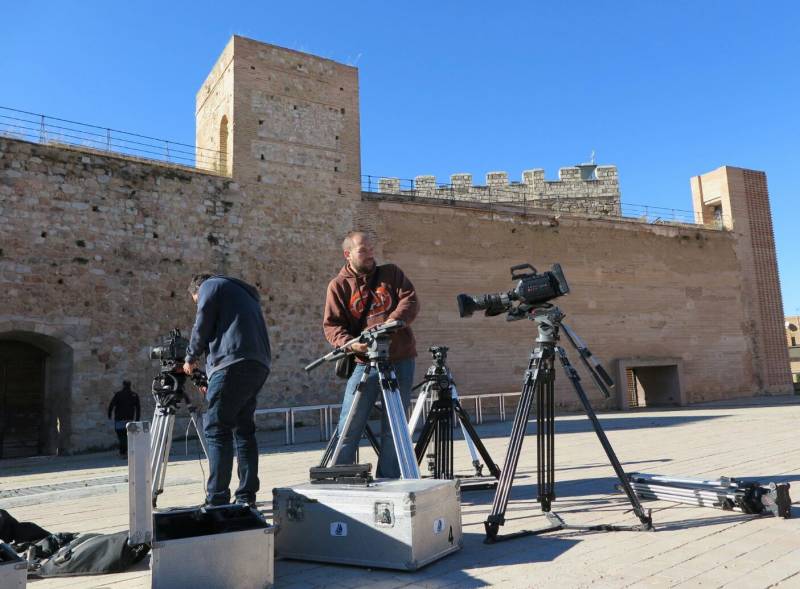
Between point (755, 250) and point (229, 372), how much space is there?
2314 centimetres

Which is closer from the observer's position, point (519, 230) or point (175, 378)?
point (175, 378)

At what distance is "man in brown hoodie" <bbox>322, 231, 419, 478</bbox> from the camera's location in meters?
3.86

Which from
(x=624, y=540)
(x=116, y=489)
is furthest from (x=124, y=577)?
(x=116, y=489)

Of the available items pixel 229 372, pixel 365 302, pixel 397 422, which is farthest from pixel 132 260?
pixel 397 422

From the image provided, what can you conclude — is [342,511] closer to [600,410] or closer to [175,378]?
[175,378]

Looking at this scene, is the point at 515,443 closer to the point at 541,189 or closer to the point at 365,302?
the point at 365,302

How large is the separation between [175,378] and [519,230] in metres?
14.8

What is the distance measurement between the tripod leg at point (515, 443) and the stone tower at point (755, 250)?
20860 mm

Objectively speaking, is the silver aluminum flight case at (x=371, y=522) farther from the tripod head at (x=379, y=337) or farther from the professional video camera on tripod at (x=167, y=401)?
the professional video camera on tripod at (x=167, y=401)

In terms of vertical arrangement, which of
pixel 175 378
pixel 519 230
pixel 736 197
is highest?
pixel 736 197

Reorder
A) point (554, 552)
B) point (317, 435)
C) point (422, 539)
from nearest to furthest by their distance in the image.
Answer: point (422, 539) → point (554, 552) → point (317, 435)

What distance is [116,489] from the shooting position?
5.82 m

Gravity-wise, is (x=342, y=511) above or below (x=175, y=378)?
below

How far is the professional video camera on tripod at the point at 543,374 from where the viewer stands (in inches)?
131
